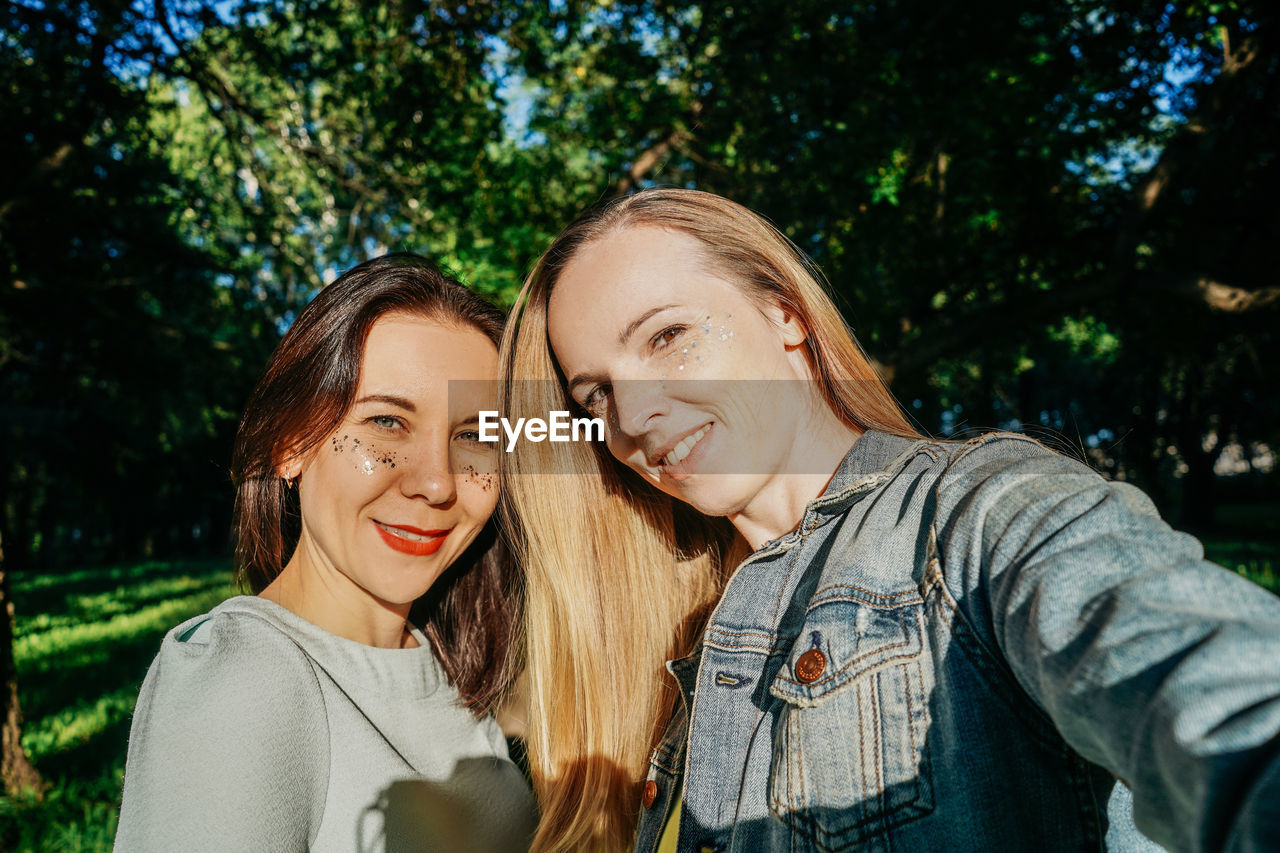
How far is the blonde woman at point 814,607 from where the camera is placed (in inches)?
34.9

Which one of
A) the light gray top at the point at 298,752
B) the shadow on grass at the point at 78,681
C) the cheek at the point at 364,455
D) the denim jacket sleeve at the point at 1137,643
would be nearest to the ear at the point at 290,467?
the cheek at the point at 364,455

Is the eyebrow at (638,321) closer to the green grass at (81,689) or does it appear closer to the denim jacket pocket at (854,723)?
the denim jacket pocket at (854,723)

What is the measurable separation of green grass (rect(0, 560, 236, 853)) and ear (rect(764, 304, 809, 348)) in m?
4.30

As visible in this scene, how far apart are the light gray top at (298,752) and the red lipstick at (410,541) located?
0.30m

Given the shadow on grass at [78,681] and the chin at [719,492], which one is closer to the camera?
the chin at [719,492]

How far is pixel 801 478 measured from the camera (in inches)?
73.6

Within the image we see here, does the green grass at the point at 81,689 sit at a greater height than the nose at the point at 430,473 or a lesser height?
lesser

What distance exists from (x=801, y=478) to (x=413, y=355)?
3.87ft

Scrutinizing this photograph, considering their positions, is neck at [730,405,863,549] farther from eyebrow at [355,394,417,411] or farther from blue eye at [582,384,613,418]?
eyebrow at [355,394,417,411]

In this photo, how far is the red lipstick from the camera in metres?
2.07

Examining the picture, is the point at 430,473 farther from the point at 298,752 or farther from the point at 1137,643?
the point at 1137,643

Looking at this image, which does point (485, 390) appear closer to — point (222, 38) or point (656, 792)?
point (656, 792)

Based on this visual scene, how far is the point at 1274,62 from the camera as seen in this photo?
18.8 feet

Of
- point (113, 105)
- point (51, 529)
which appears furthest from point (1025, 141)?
point (51, 529)
